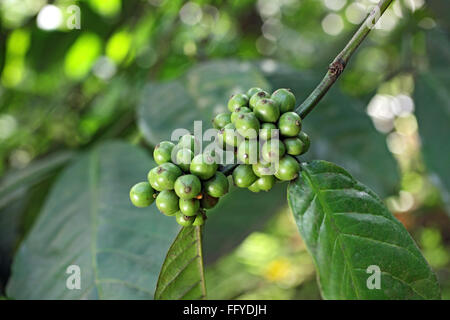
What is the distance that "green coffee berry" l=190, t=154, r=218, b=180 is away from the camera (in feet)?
1.79

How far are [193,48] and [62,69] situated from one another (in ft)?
2.85

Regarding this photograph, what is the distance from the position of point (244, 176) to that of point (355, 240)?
0.58ft

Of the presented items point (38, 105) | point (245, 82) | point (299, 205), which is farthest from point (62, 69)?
point (299, 205)

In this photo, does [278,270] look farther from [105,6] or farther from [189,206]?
[189,206]

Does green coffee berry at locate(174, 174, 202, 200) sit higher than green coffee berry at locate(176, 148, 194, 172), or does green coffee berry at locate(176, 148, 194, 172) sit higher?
green coffee berry at locate(176, 148, 194, 172)

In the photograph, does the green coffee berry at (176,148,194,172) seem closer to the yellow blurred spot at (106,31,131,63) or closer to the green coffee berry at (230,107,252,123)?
the green coffee berry at (230,107,252,123)

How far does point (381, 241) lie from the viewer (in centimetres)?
54

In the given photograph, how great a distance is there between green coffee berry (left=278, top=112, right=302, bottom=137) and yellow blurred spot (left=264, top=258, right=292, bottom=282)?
1.78 metres

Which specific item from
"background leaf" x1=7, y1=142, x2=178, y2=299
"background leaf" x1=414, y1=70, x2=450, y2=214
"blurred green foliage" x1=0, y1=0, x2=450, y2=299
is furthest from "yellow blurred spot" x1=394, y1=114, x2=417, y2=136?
"background leaf" x1=7, y1=142, x2=178, y2=299

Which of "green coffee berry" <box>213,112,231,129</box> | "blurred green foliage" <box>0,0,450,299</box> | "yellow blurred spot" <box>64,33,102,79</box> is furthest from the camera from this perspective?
"yellow blurred spot" <box>64,33,102,79</box>

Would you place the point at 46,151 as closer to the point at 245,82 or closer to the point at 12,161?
the point at 12,161

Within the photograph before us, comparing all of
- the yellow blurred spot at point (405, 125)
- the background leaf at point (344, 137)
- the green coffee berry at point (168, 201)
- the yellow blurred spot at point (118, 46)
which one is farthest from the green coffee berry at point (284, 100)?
the yellow blurred spot at point (405, 125)

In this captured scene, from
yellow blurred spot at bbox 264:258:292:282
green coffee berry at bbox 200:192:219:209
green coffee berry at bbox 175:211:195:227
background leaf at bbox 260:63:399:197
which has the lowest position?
green coffee berry at bbox 175:211:195:227
